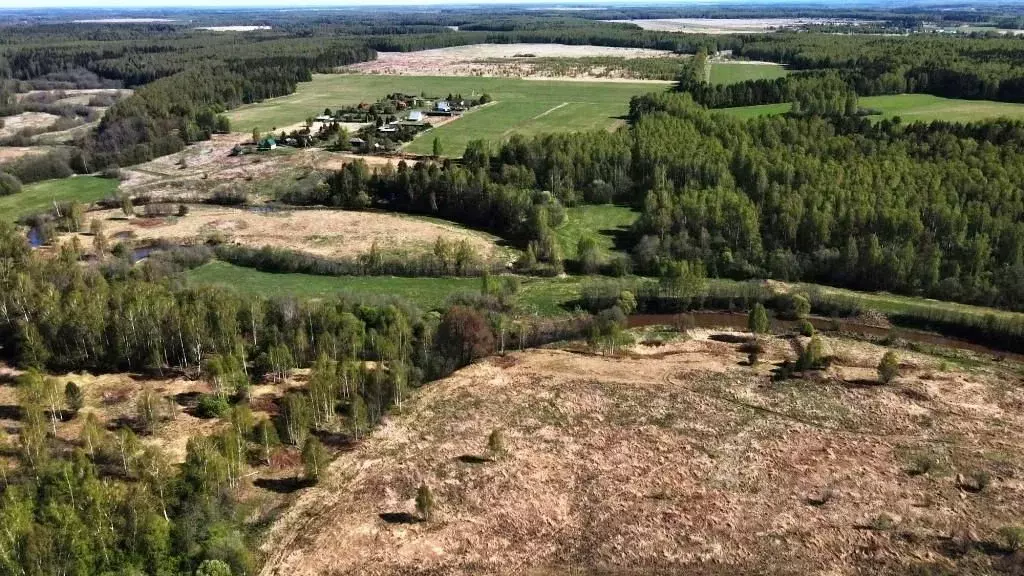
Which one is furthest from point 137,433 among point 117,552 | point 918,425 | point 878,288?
point 878,288

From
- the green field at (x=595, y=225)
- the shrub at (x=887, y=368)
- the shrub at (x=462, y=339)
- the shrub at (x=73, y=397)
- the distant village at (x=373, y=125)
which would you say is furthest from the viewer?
the distant village at (x=373, y=125)

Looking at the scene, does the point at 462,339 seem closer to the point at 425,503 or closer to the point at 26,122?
the point at 425,503

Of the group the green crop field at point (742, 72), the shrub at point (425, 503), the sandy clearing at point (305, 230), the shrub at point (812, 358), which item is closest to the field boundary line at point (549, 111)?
the green crop field at point (742, 72)

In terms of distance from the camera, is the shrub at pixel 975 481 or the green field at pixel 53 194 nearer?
the shrub at pixel 975 481

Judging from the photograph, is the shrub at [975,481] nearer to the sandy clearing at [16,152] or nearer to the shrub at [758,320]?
the shrub at [758,320]

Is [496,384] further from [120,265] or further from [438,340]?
[120,265]

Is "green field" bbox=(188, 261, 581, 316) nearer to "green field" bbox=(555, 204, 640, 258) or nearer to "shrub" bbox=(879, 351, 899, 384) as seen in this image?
"green field" bbox=(555, 204, 640, 258)
